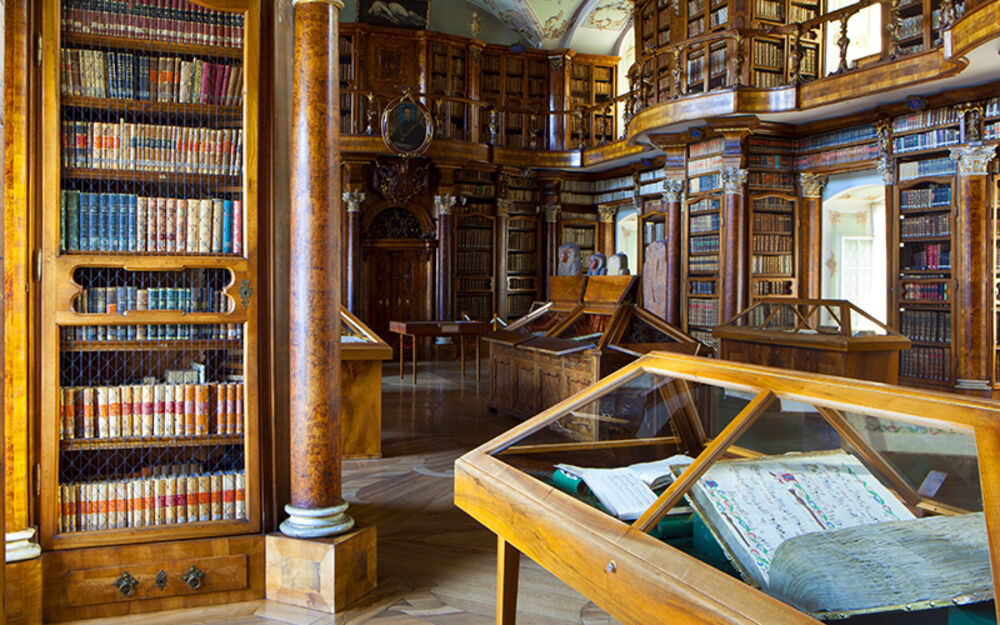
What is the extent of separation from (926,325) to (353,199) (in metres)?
8.14

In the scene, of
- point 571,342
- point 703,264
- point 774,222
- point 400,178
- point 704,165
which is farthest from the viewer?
point 400,178

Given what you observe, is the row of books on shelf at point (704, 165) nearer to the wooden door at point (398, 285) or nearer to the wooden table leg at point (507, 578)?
the wooden door at point (398, 285)

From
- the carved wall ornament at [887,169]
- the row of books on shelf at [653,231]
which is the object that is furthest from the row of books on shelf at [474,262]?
the carved wall ornament at [887,169]

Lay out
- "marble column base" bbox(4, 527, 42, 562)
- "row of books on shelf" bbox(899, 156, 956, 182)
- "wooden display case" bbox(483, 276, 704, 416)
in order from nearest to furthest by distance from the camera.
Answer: "marble column base" bbox(4, 527, 42, 562), "wooden display case" bbox(483, 276, 704, 416), "row of books on shelf" bbox(899, 156, 956, 182)

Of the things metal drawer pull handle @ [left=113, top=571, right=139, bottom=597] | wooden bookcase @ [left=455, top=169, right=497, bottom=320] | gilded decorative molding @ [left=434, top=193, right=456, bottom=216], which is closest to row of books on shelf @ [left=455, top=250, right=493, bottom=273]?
wooden bookcase @ [left=455, top=169, right=497, bottom=320]

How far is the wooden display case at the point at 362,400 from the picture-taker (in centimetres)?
522

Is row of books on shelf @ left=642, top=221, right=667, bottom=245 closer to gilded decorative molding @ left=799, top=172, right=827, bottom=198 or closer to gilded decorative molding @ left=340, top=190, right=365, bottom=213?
gilded decorative molding @ left=799, top=172, right=827, bottom=198

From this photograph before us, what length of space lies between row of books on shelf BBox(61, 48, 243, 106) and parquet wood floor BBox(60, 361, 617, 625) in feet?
6.56

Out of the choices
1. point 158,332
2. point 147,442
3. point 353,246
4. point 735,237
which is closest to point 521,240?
point 353,246

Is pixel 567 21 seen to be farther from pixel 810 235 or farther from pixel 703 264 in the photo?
pixel 810 235

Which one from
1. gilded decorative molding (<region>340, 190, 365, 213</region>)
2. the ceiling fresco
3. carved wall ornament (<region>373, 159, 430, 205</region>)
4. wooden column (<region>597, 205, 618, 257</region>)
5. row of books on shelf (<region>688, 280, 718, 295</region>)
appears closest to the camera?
row of books on shelf (<region>688, 280, 718, 295</region>)

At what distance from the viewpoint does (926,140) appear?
7898 mm

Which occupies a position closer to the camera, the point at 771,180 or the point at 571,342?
the point at 571,342

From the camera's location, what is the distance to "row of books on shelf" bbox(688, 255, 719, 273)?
9.71 m
